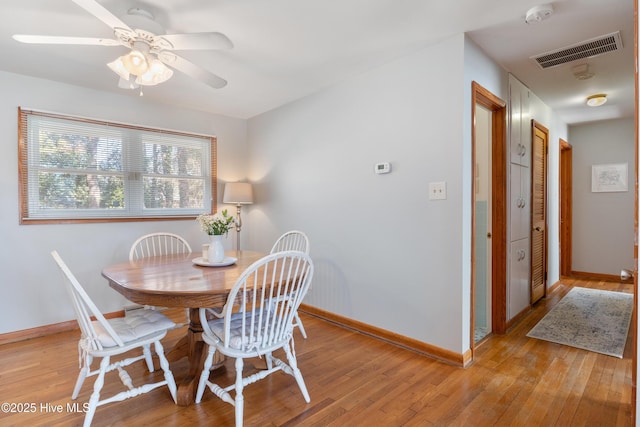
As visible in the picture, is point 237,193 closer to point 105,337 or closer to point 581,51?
point 105,337

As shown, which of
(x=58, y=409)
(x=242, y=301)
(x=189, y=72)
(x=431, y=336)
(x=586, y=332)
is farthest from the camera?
(x=586, y=332)

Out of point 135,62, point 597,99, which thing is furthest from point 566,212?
point 135,62

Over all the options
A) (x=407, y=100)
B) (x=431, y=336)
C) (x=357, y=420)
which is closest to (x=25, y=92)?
(x=407, y=100)

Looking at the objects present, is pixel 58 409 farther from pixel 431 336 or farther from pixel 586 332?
pixel 586 332

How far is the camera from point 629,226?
14.7 feet

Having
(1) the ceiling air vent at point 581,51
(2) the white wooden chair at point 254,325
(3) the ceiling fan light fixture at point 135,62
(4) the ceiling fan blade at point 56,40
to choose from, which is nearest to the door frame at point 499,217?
(1) the ceiling air vent at point 581,51

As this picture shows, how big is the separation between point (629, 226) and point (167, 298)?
5.77 meters

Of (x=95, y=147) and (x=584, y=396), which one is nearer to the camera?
(x=584, y=396)

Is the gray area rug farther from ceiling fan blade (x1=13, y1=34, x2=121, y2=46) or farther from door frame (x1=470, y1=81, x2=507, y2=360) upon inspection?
ceiling fan blade (x1=13, y1=34, x2=121, y2=46)

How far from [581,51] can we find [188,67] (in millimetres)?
2811

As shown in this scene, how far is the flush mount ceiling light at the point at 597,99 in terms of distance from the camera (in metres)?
3.41

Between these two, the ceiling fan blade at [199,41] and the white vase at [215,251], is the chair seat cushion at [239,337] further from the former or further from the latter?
the ceiling fan blade at [199,41]

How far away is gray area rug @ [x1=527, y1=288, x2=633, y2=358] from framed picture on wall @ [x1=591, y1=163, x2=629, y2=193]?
158cm

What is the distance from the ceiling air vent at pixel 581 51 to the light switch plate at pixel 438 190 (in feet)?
4.30
